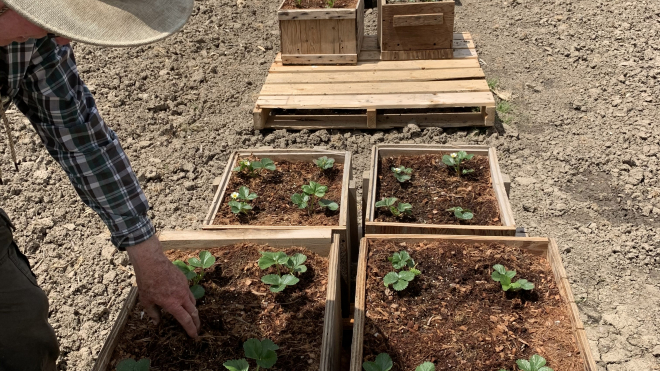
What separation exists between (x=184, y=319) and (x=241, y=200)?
108 cm

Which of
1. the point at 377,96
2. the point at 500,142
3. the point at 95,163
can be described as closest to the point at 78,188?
the point at 95,163

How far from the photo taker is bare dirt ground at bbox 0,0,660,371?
322cm

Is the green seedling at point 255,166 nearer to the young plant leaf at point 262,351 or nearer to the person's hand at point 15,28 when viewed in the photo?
the young plant leaf at point 262,351

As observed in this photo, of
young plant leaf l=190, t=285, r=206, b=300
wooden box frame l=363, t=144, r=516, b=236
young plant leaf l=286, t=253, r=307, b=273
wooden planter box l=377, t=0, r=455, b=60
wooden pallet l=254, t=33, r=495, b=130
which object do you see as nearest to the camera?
young plant leaf l=190, t=285, r=206, b=300

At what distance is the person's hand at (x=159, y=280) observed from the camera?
72.3 inches

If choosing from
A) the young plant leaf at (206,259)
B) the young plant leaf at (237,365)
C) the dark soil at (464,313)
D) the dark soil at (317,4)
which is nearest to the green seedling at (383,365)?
the dark soil at (464,313)

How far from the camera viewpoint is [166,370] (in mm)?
1920

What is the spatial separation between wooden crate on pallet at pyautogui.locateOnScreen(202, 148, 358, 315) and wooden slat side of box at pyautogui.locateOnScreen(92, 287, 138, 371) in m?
0.54

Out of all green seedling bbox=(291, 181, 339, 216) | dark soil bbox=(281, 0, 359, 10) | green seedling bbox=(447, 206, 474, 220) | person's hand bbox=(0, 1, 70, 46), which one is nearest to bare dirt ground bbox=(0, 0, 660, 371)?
dark soil bbox=(281, 0, 359, 10)

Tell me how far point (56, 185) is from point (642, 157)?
4.18 m

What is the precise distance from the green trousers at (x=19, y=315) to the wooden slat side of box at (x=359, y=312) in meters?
1.04

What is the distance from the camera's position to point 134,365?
1.82 m

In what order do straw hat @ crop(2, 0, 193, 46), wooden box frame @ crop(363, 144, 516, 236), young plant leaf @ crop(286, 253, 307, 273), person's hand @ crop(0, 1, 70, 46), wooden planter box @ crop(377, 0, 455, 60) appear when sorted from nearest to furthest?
straw hat @ crop(2, 0, 193, 46), person's hand @ crop(0, 1, 70, 46), young plant leaf @ crop(286, 253, 307, 273), wooden box frame @ crop(363, 144, 516, 236), wooden planter box @ crop(377, 0, 455, 60)

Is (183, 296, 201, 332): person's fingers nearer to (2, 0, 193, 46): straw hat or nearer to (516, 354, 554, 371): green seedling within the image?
(2, 0, 193, 46): straw hat
